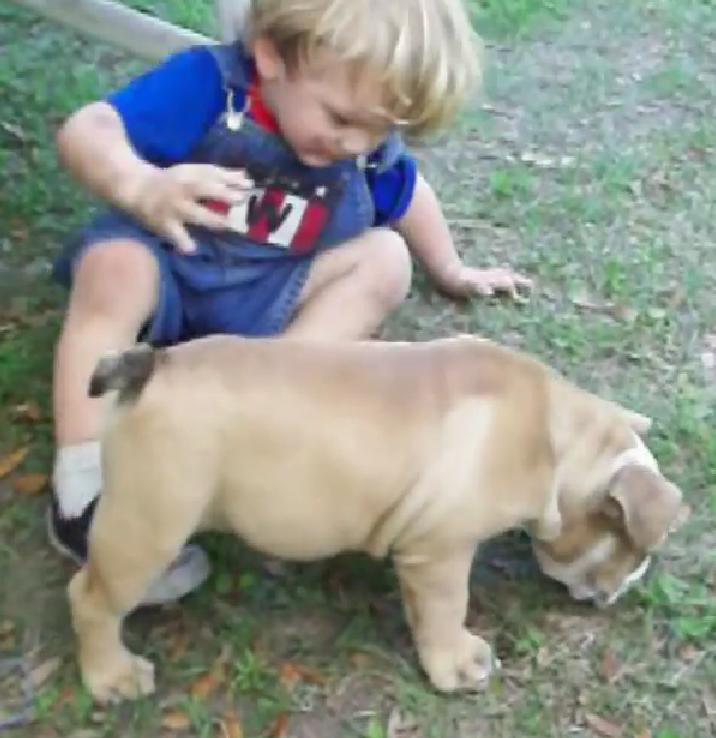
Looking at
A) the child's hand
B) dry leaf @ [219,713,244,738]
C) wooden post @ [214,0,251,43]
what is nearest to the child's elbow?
wooden post @ [214,0,251,43]

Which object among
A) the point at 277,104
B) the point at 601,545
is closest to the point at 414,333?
the point at 277,104

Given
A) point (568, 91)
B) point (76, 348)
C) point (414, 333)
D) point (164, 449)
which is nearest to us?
point (164, 449)

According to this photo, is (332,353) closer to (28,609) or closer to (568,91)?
(28,609)

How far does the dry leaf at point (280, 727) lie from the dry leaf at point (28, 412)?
538 millimetres

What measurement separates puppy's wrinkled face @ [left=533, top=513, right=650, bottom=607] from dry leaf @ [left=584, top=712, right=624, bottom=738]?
137 millimetres

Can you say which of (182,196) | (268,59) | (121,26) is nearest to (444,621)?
(182,196)

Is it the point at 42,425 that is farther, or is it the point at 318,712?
the point at 42,425

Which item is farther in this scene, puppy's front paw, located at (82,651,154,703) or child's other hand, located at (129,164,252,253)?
child's other hand, located at (129,164,252,253)

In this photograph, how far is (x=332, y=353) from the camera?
55.3 inches

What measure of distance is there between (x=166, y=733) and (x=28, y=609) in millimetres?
225

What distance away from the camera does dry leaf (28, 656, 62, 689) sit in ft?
5.02

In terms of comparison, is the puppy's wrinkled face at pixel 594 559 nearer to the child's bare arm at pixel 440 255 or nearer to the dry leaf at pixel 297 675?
the dry leaf at pixel 297 675

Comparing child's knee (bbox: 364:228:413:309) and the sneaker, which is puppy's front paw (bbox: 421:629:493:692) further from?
child's knee (bbox: 364:228:413:309)

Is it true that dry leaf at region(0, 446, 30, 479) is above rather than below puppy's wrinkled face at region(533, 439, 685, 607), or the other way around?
below
